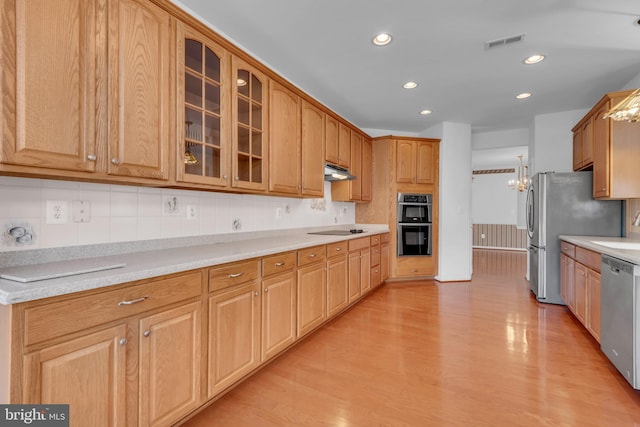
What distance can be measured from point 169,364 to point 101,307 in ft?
1.51

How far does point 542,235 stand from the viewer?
370 centimetres

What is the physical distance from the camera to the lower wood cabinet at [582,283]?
2516 mm

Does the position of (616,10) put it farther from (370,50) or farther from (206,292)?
(206,292)

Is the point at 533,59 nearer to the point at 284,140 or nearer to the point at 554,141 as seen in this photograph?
the point at 554,141

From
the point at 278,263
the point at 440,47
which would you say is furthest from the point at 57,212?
the point at 440,47

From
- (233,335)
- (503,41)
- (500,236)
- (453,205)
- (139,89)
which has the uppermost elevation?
(503,41)

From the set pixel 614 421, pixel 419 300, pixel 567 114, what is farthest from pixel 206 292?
pixel 567 114

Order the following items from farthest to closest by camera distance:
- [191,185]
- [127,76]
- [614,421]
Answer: [191,185] < [614,421] < [127,76]

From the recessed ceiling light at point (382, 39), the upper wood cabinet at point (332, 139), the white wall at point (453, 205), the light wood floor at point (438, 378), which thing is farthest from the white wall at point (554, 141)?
the recessed ceiling light at point (382, 39)

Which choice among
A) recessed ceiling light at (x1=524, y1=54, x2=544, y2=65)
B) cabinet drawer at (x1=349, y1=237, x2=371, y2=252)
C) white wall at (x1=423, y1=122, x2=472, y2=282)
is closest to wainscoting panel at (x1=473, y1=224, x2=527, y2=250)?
white wall at (x1=423, y1=122, x2=472, y2=282)

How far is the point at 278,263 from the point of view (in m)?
2.21

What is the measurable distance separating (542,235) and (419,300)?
1.71m

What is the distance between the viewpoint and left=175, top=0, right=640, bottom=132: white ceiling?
210 cm

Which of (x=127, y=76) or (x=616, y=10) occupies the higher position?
(x=616, y=10)
